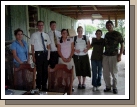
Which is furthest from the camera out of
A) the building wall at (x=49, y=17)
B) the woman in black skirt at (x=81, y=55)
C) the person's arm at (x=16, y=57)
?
the building wall at (x=49, y=17)

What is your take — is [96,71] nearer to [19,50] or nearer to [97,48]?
[97,48]

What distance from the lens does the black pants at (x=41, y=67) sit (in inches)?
137

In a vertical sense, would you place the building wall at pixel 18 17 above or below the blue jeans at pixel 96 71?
above

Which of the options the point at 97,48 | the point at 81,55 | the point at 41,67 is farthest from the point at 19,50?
the point at 97,48

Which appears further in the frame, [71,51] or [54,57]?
[54,57]

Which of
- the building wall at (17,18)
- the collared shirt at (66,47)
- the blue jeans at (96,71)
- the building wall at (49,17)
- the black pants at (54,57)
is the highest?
the building wall at (49,17)

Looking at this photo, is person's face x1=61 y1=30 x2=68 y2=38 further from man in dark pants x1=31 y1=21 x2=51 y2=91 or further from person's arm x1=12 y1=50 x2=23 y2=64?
person's arm x1=12 y1=50 x2=23 y2=64

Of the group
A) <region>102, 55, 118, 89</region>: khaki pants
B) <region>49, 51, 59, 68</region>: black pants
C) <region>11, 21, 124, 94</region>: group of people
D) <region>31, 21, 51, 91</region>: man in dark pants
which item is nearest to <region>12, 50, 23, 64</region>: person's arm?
<region>11, 21, 124, 94</region>: group of people

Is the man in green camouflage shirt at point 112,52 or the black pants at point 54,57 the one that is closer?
the man in green camouflage shirt at point 112,52

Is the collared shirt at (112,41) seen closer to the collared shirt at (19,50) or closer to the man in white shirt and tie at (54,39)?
the man in white shirt and tie at (54,39)

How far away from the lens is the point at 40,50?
346 cm

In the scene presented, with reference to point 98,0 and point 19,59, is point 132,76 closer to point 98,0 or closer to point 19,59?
point 98,0

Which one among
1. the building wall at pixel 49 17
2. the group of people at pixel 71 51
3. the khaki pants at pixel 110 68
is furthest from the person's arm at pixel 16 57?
the building wall at pixel 49 17

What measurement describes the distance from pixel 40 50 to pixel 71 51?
20.1 inches
